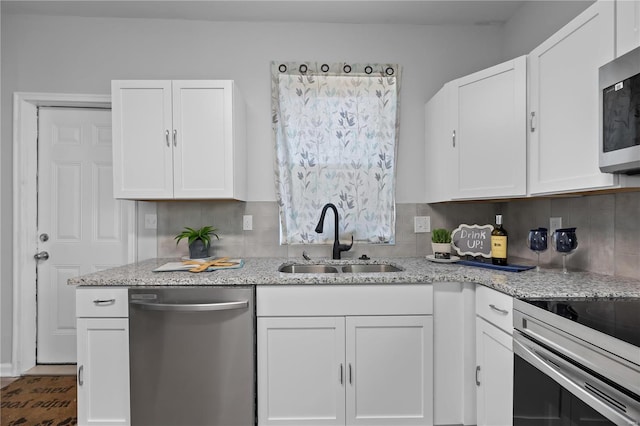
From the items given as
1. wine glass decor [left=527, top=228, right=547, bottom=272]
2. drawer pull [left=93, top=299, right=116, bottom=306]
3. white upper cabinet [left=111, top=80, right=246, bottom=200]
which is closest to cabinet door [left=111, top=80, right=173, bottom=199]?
white upper cabinet [left=111, top=80, right=246, bottom=200]

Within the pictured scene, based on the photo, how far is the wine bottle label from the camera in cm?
196

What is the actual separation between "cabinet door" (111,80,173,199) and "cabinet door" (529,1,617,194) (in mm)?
2081

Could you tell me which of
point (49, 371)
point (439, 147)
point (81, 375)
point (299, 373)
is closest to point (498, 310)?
point (299, 373)

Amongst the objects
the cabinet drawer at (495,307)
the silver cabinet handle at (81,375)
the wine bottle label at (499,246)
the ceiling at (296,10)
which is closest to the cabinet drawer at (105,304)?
the silver cabinet handle at (81,375)

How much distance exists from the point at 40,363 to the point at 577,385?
337 cm

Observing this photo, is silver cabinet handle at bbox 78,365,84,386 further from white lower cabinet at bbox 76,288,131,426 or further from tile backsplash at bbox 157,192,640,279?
tile backsplash at bbox 157,192,640,279

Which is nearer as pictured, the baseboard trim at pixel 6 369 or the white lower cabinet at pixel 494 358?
the white lower cabinet at pixel 494 358

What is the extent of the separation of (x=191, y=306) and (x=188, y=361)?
29cm

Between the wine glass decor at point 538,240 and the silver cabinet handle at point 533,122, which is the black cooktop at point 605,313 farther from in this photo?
the silver cabinet handle at point 533,122

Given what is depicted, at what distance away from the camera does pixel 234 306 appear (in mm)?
1704

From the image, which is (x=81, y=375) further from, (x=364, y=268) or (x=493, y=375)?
(x=493, y=375)

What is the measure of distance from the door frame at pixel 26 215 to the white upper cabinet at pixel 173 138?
49cm

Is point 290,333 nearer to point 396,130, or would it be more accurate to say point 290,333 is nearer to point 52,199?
point 396,130

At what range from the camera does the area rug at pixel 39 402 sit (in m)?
1.98
